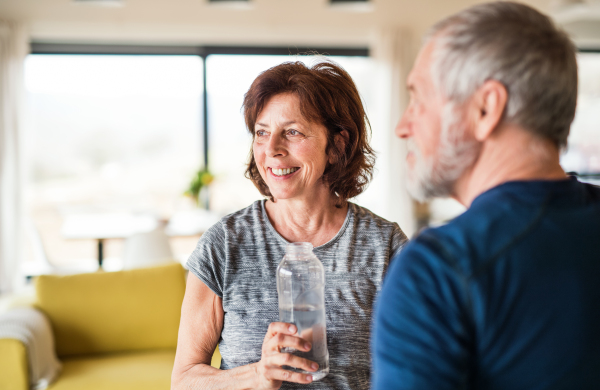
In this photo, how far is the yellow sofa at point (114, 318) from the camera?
106 inches

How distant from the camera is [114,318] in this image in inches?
109

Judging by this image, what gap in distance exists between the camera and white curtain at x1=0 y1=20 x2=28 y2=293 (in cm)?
520

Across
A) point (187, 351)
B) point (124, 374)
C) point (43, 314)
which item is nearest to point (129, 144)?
point (43, 314)

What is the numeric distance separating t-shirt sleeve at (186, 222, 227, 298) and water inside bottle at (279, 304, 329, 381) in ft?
0.71

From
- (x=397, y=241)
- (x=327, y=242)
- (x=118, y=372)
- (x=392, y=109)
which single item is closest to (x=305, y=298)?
(x=327, y=242)

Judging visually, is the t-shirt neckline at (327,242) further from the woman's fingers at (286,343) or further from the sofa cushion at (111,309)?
the sofa cushion at (111,309)

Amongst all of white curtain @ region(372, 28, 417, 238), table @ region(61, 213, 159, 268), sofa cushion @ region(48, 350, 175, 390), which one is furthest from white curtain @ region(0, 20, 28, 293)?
white curtain @ region(372, 28, 417, 238)

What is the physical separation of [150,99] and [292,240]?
4741mm

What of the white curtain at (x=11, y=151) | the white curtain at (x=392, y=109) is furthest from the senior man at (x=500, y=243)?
the white curtain at (x=11, y=151)

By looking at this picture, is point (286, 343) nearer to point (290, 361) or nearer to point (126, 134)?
point (290, 361)

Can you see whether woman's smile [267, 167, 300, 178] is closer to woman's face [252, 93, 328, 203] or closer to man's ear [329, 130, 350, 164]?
woman's face [252, 93, 328, 203]

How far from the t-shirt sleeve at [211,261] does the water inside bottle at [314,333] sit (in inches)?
8.6

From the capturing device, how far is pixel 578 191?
0.65 metres

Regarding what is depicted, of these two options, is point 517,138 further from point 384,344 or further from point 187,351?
point 187,351
